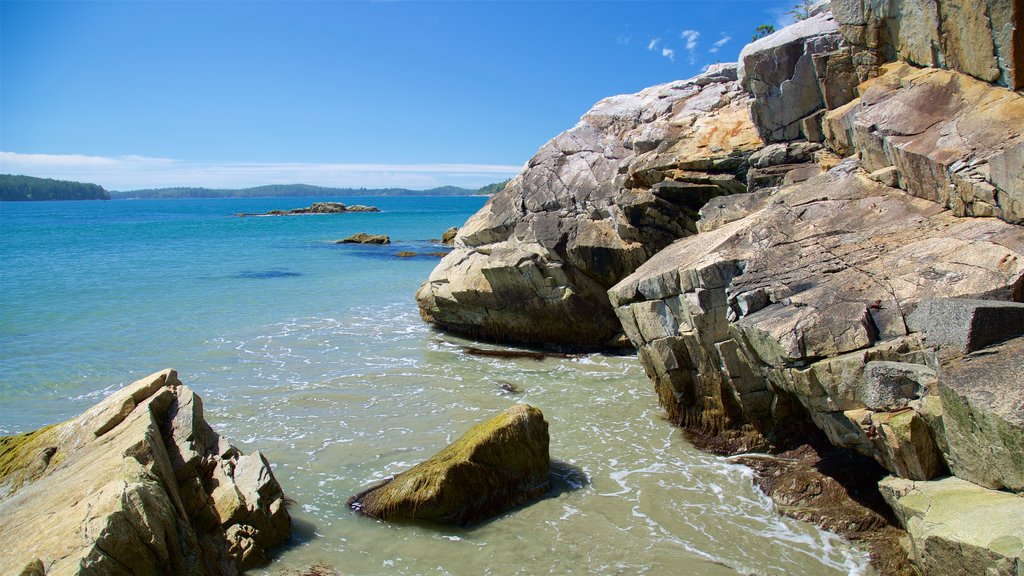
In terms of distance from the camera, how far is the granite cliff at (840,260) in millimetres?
6434

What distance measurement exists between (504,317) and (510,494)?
9421 millimetres

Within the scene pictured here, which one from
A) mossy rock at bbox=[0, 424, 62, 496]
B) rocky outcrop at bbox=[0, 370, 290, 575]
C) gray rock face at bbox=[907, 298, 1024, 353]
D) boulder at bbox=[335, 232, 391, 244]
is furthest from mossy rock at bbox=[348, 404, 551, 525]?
boulder at bbox=[335, 232, 391, 244]

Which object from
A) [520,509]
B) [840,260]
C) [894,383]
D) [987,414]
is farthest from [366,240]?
[987,414]

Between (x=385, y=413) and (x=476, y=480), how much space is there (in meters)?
4.89

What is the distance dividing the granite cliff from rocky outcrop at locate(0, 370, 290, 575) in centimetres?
712

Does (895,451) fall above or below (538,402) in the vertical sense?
above

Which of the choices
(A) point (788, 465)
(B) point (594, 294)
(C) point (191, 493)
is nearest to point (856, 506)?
(A) point (788, 465)

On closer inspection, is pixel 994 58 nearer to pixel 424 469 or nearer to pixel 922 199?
pixel 922 199

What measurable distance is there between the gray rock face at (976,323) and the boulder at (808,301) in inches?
13.7

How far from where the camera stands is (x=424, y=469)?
356 inches

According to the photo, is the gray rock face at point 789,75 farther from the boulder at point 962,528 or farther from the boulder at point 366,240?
the boulder at point 366,240

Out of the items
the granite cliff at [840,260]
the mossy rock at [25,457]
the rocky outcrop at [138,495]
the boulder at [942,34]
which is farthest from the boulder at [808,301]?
the mossy rock at [25,457]

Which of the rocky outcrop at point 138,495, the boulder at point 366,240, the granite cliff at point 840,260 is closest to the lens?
the rocky outcrop at point 138,495

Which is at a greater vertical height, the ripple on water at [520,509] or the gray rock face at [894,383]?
the gray rock face at [894,383]
